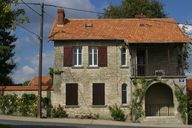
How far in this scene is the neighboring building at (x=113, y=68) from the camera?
125 feet

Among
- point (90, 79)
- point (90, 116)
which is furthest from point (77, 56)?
point (90, 116)

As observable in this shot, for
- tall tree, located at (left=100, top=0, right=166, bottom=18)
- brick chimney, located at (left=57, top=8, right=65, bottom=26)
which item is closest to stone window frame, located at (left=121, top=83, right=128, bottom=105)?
brick chimney, located at (left=57, top=8, right=65, bottom=26)

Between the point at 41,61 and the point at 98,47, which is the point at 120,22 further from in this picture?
the point at 41,61

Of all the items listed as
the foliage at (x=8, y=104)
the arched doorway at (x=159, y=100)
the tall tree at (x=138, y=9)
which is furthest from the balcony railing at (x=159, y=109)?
the tall tree at (x=138, y=9)

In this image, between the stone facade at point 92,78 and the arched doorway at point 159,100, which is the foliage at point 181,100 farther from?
the stone facade at point 92,78

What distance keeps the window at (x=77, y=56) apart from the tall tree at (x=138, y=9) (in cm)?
1517

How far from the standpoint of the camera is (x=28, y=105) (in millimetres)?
37625

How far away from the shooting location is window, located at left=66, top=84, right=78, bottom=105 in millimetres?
38062

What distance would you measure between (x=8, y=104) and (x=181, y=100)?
14.1 metres

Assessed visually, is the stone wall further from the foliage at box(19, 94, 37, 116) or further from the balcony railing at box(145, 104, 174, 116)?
the balcony railing at box(145, 104, 174, 116)

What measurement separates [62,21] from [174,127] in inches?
565

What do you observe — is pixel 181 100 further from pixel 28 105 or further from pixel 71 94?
pixel 28 105

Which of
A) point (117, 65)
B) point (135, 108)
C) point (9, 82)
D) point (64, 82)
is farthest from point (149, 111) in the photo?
point (9, 82)

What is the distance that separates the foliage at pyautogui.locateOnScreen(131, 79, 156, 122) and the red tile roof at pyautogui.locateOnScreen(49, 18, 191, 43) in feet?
11.0
